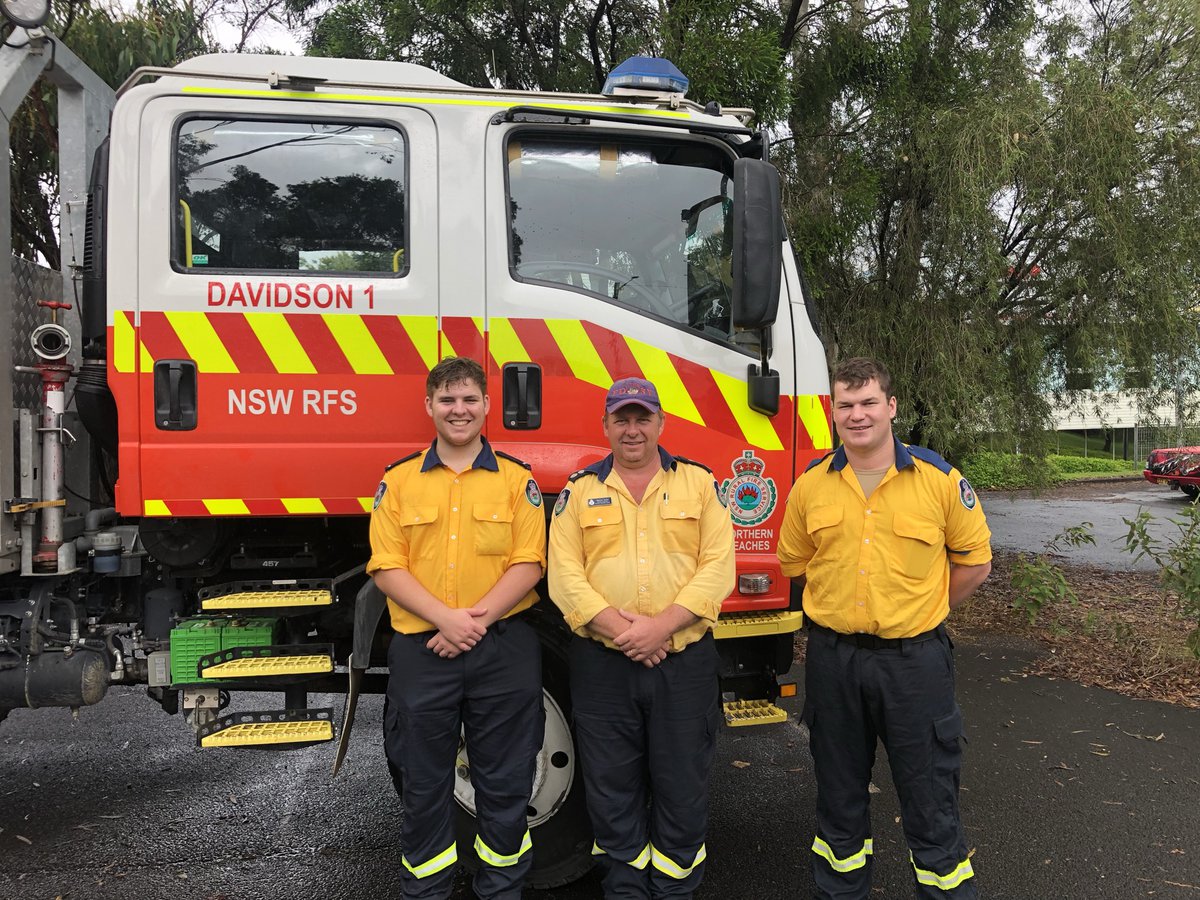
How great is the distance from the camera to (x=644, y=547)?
2.59 m

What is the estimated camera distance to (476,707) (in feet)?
8.62

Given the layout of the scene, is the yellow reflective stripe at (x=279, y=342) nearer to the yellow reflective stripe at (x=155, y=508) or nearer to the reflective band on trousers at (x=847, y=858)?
the yellow reflective stripe at (x=155, y=508)

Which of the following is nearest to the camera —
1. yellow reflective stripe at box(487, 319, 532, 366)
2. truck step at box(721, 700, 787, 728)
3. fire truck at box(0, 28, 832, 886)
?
fire truck at box(0, 28, 832, 886)

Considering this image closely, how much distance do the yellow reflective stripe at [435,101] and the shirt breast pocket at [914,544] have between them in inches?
65.4

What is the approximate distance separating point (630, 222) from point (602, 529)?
1.18 m

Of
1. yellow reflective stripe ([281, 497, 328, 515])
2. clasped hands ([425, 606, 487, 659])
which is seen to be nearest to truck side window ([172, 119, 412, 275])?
yellow reflective stripe ([281, 497, 328, 515])

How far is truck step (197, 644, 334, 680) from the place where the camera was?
289 cm

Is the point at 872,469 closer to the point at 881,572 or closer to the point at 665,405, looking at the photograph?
the point at 881,572

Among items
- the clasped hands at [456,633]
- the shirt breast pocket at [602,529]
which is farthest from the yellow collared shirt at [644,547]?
the clasped hands at [456,633]

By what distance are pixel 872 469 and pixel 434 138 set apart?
190cm

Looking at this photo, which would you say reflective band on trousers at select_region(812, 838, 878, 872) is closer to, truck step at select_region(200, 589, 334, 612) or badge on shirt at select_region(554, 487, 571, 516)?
badge on shirt at select_region(554, 487, 571, 516)

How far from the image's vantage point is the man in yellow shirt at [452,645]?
259cm

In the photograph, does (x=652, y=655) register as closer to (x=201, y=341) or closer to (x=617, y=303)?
(x=617, y=303)

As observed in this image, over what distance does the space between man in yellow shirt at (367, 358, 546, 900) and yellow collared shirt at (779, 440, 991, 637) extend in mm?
943
